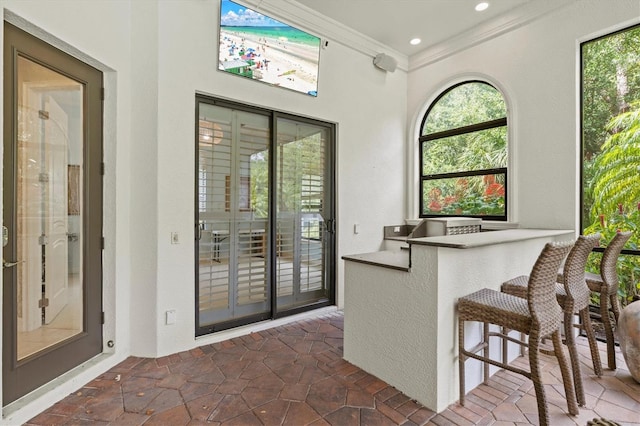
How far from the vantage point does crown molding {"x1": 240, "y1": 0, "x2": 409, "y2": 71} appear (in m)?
3.19

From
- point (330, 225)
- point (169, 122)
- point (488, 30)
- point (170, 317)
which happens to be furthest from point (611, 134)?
point (170, 317)

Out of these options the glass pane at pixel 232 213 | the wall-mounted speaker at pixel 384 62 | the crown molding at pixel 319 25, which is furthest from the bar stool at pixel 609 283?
the crown molding at pixel 319 25

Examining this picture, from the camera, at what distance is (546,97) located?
324cm

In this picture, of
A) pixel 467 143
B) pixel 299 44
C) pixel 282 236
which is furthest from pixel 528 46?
pixel 282 236

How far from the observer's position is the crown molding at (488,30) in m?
3.24

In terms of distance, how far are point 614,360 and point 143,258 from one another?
385 centimetres

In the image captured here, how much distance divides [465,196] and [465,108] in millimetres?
1160

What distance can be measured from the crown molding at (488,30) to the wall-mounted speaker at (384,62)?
48 cm

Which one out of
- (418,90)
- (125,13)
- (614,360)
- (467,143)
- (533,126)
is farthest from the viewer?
(418,90)

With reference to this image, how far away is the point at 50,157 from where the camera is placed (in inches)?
86.7

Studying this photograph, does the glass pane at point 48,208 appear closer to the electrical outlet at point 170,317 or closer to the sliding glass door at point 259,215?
the electrical outlet at point 170,317

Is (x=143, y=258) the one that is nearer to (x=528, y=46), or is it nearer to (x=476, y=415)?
(x=476, y=415)

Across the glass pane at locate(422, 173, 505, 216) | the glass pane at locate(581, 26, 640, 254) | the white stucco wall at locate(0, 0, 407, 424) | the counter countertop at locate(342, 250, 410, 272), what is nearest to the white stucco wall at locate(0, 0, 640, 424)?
the white stucco wall at locate(0, 0, 407, 424)

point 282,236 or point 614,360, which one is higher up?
point 282,236
